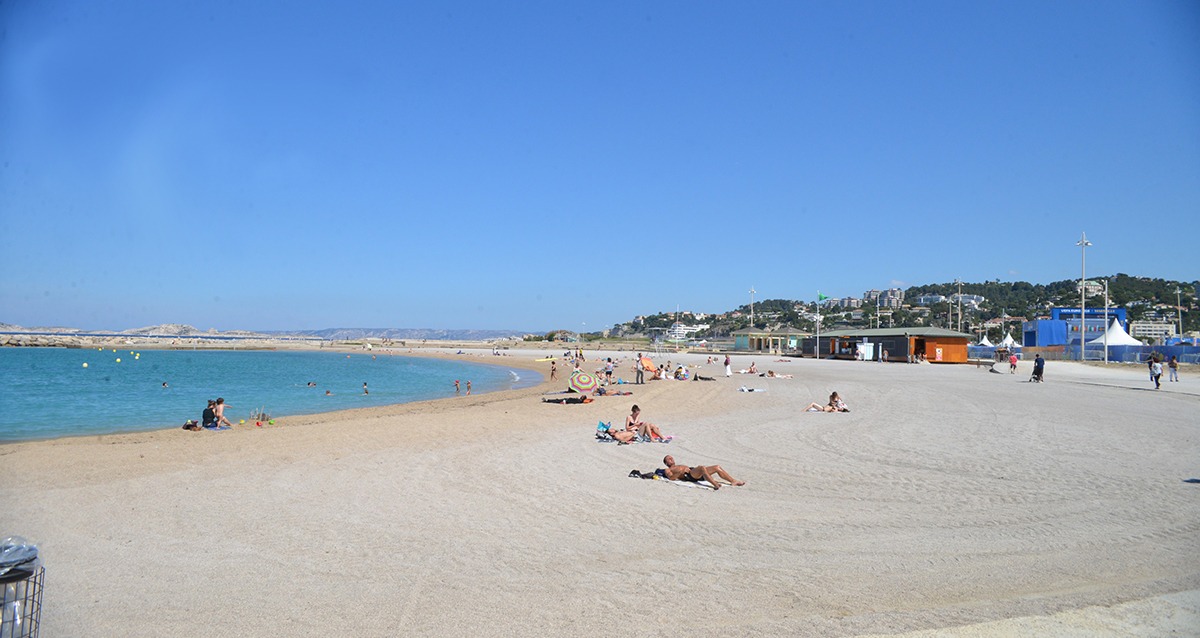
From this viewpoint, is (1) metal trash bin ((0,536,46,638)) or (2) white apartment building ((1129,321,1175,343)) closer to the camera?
(1) metal trash bin ((0,536,46,638))

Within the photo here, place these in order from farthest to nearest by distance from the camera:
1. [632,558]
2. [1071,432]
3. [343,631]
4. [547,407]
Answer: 1. [547,407]
2. [1071,432]
3. [632,558]
4. [343,631]

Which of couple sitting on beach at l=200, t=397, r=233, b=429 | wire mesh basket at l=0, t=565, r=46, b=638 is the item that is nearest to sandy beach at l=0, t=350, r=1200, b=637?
wire mesh basket at l=0, t=565, r=46, b=638

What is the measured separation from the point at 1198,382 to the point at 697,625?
1243 inches

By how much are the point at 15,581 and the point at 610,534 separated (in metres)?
4.61

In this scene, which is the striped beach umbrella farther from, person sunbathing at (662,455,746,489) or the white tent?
the white tent

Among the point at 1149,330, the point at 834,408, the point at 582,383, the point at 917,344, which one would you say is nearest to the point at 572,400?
the point at 582,383

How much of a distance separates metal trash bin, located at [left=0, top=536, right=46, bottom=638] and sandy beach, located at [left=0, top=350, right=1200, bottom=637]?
1.73 metres

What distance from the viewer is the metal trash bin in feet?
8.59

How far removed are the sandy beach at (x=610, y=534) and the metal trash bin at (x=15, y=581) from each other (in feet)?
5.68

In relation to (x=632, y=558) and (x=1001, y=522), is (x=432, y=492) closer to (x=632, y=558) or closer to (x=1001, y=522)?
(x=632, y=558)

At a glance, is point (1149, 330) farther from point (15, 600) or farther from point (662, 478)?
point (15, 600)

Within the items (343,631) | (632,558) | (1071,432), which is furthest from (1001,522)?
(1071,432)

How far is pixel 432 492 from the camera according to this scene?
8273mm

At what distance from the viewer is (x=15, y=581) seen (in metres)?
2.64
